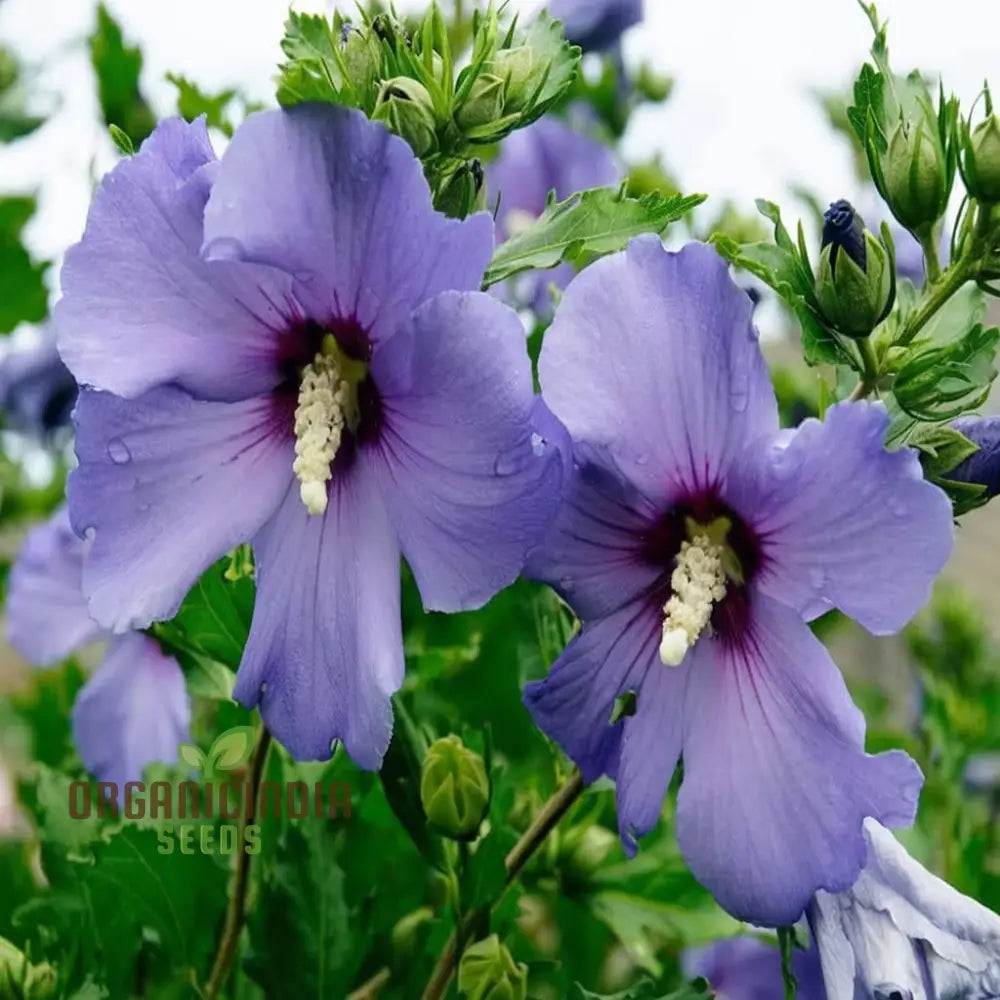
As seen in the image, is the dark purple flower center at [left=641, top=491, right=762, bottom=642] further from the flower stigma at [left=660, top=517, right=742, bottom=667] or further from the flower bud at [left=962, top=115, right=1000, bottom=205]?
the flower bud at [left=962, top=115, right=1000, bottom=205]

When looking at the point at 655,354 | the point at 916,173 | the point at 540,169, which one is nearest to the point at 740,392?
the point at 655,354

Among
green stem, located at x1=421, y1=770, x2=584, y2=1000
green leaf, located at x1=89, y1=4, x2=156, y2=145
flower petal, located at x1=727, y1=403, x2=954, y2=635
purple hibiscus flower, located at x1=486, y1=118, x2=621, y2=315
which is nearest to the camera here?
flower petal, located at x1=727, y1=403, x2=954, y2=635

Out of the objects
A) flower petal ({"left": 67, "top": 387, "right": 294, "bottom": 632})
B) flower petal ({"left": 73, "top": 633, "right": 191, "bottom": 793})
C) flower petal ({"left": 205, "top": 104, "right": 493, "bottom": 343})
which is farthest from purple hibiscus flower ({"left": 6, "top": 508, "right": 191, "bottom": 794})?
flower petal ({"left": 205, "top": 104, "right": 493, "bottom": 343})

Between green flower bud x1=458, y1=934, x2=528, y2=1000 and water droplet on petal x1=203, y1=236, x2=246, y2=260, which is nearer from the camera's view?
water droplet on petal x1=203, y1=236, x2=246, y2=260

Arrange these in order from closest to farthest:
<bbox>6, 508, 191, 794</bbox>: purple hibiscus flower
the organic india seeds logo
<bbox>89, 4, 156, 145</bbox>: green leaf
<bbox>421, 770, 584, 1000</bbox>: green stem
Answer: <bbox>421, 770, 584, 1000</bbox>: green stem < the organic india seeds logo < <bbox>6, 508, 191, 794</bbox>: purple hibiscus flower < <bbox>89, 4, 156, 145</bbox>: green leaf

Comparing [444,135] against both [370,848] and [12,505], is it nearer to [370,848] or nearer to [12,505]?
[370,848]

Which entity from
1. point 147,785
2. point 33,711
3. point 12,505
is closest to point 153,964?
point 147,785
